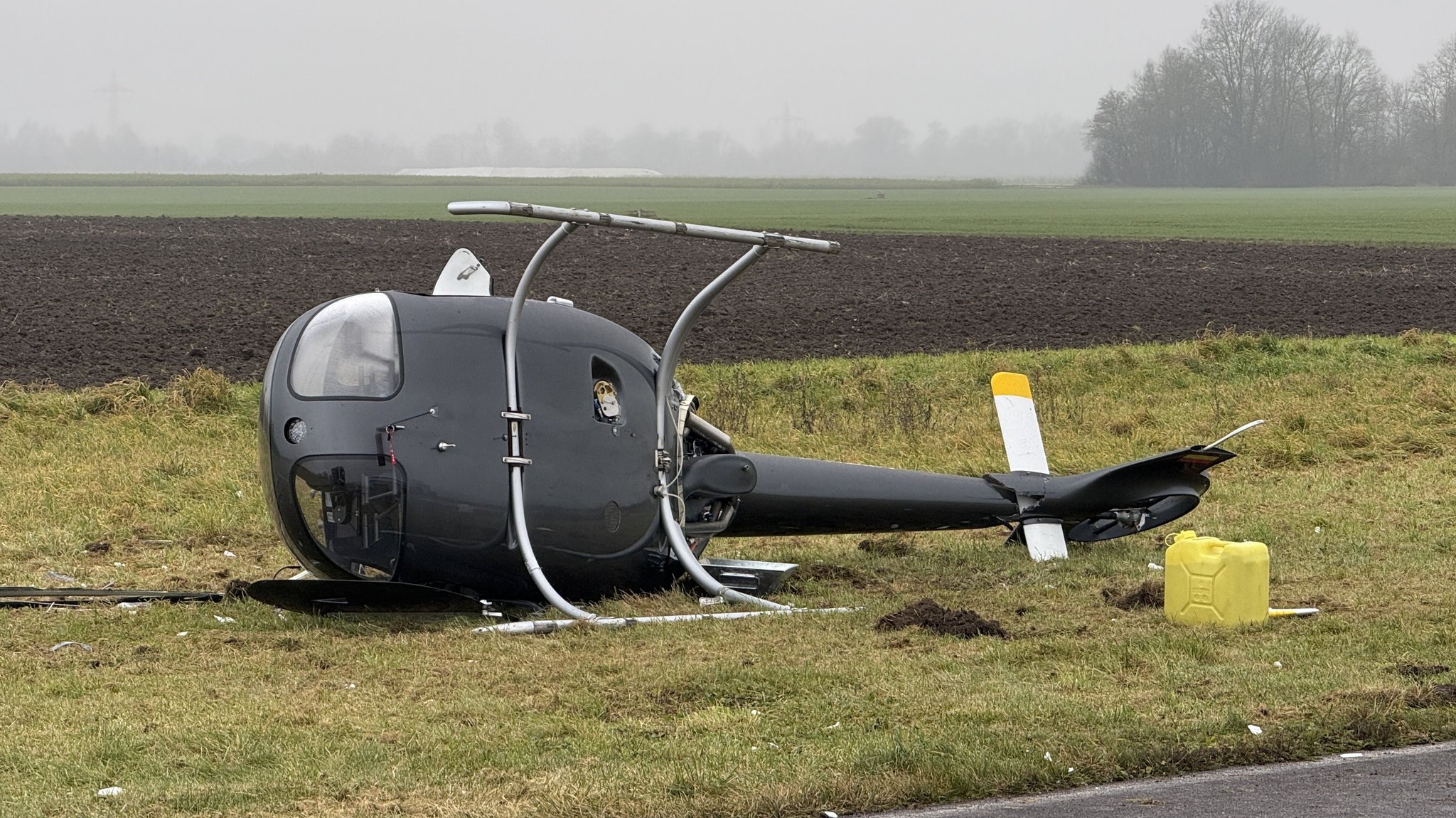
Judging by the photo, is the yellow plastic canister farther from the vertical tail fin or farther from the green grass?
the green grass

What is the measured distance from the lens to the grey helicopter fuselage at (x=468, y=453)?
8219 millimetres

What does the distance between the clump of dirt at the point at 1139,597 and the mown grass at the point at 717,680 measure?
14 cm

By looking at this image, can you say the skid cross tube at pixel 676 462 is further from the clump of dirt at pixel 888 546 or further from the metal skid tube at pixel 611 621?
the clump of dirt at pixel 888 546

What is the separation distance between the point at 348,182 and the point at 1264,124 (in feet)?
293

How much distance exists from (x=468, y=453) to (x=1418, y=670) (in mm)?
5047

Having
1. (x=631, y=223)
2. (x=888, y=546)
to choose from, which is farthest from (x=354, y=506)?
(x=888, y=546)

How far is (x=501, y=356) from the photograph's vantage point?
859 cm

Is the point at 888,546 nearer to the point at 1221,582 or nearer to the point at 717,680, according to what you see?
the point at 1221,582

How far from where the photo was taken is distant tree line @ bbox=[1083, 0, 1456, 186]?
142 meters

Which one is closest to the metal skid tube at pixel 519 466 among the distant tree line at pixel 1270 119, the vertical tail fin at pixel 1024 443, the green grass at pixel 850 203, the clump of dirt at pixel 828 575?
the clump of dirt at pixel 828 575

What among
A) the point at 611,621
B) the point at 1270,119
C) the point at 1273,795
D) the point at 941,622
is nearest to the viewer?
the point at 1273,795

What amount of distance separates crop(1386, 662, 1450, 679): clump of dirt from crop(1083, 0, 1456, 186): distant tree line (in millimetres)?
141836

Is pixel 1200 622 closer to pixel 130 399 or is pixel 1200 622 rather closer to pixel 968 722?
pixel 968 722

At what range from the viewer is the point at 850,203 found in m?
93.9
